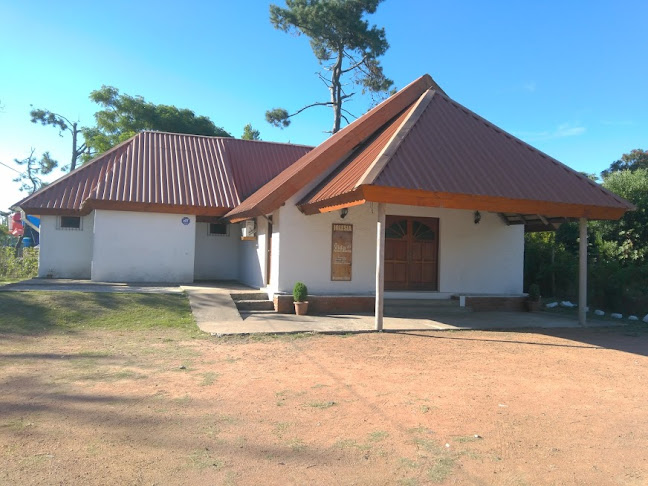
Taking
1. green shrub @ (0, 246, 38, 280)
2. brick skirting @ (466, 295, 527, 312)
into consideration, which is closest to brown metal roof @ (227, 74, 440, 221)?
brick skirting @ (466, 295, 527, 312)

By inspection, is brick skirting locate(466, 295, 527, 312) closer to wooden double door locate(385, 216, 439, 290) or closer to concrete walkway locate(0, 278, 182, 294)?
wooden double door locate(385, 216, 439, 290)

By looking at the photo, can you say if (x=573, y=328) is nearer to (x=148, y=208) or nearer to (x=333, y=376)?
(x=333, y=376)

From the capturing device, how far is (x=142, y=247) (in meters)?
15.3

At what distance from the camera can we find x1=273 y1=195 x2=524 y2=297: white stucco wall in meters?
12.2

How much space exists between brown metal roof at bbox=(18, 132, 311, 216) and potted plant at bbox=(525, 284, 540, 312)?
32.0 feet

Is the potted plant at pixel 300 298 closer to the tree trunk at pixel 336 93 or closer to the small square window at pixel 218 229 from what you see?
the small square window at pixel 218 229

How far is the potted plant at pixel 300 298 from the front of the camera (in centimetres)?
1153

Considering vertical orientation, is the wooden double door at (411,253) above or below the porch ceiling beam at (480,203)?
below

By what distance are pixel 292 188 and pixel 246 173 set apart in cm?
780

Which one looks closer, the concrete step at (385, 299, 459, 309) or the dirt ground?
the dirt ground

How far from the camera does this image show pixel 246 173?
62.5 feet

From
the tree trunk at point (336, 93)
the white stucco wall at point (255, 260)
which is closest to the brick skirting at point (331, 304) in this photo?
the white stucco wall at point (255, 260)

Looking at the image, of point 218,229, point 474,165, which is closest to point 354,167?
point 474,165

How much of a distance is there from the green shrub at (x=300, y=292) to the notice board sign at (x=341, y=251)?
1159mm
